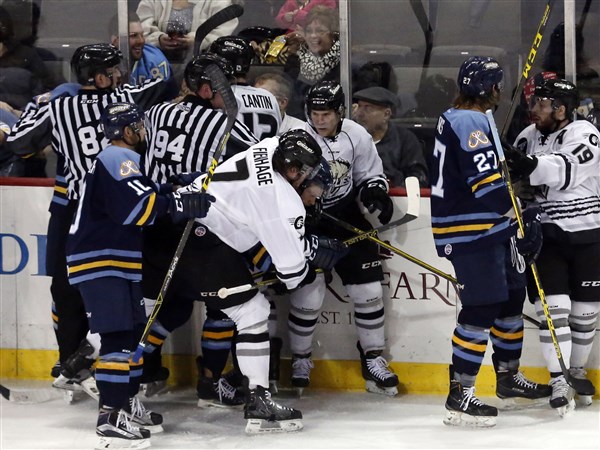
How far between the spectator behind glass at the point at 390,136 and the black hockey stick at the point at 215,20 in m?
0.60

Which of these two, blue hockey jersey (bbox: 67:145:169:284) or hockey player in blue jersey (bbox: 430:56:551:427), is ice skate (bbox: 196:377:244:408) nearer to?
blue hockey jersey (bbox: 67:145:169:284)

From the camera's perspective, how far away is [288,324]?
17.3 feet

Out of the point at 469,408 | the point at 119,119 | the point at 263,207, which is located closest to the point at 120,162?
the point at 119,119

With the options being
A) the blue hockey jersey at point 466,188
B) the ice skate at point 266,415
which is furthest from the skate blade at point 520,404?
the ice skate at point 266,415

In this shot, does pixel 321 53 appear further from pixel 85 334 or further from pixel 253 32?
pixel 85 334

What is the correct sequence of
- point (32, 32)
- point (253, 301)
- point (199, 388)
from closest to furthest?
point (253, 301)
point (199, 388)
point (32, 32)

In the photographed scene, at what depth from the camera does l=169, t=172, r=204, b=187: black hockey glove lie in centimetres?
477

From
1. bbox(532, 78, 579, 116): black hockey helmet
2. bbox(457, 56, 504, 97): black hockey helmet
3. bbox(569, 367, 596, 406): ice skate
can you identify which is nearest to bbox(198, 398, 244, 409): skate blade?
bbox(569, 367, 596, 406): ice skate

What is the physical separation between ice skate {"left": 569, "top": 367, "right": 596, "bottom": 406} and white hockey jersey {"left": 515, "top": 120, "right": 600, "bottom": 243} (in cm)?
51

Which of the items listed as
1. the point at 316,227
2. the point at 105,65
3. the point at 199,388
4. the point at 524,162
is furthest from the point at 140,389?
the point at 524,162

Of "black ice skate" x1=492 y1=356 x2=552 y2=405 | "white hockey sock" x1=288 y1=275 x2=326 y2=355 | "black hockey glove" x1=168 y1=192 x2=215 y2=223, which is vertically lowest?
"black ice skate" x1=492 y1=356 x2=552 y2=405

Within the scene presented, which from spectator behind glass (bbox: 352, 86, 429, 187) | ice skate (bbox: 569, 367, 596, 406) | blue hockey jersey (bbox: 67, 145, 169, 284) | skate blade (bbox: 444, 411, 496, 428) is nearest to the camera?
blue hockey jersey (bbox: 67, 145, 169, 284)

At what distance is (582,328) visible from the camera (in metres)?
4.94

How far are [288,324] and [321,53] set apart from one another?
1102 millimetres
